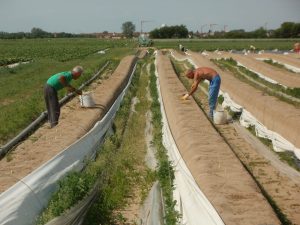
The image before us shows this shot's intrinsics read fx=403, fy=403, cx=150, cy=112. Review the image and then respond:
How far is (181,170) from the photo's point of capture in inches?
241

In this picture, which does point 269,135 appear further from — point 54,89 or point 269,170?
point 54,89

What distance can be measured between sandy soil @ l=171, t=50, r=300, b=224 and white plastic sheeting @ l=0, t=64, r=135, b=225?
3.09m

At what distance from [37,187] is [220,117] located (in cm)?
588

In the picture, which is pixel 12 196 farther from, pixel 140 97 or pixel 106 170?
pixel 140 97

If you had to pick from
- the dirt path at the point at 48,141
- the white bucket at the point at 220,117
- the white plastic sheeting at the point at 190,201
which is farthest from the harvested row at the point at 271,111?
the dirt path at the point at 48,141

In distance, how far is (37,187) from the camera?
5.39 metres

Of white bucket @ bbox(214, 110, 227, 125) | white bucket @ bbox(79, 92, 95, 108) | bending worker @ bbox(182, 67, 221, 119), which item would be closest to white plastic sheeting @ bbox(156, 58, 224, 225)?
bending worker @ bbox(182, 67, 221, 119)

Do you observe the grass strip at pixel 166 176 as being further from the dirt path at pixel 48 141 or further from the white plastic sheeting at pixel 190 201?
the dirt path at pixel 48 141

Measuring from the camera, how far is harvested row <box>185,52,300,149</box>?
838cm

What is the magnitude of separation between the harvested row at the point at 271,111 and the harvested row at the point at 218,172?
164 cm

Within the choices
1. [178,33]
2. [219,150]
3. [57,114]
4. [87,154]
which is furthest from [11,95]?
[178,33]

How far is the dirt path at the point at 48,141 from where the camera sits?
647 cm

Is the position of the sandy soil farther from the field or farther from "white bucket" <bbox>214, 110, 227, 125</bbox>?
"white bucket" <bbox>214, 110, 227, 125</bbox>

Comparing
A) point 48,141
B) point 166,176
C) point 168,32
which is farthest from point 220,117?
point 168,32
